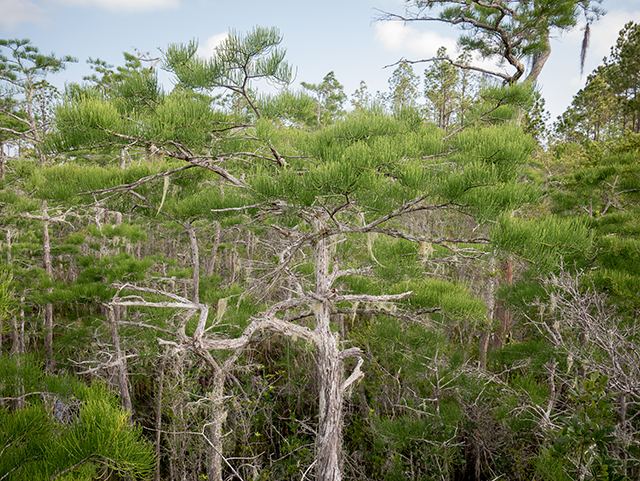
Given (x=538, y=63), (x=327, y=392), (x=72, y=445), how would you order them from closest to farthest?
(x=72, y=445) < (x=327, y=392) < (x=538, y=63)

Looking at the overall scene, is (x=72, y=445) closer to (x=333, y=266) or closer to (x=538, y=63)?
(x=333, y=266)

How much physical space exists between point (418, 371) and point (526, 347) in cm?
168

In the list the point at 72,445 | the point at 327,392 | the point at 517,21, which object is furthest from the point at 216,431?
the point at 517,21

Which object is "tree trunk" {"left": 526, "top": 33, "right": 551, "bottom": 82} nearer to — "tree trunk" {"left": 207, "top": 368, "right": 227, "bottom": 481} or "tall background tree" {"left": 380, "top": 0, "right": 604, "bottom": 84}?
"tall background tree" {"left": 380, "top": 0, "right": 604, "bottom": 84}

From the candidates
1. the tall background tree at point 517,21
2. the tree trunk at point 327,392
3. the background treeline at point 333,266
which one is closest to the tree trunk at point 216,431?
the background treeline at point 333,266

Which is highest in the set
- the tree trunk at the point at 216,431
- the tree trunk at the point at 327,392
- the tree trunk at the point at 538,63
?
the tree trunk at the point at 538,63

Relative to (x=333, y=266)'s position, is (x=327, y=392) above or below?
below

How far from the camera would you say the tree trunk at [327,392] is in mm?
2842

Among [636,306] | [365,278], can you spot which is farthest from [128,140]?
[636,306]

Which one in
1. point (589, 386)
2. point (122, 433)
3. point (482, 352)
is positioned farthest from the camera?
point (482, 352)

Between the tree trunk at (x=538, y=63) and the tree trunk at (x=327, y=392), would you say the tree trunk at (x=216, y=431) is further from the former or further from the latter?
the tree trunk at (x=538, y=63)

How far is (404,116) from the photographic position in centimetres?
338

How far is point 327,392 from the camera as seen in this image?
9.73 ft

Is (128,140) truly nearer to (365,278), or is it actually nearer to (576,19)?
(365,278)
